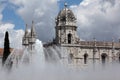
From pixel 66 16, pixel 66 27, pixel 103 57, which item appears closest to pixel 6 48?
pixel 66 27

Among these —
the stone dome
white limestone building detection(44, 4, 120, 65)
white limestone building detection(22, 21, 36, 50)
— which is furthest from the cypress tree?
the stone dome

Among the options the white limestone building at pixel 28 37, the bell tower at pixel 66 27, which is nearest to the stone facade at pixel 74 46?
the bell tower at pixel 66 27

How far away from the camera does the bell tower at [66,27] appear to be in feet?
186

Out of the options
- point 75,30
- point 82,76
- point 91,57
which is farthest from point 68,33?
point 82,76

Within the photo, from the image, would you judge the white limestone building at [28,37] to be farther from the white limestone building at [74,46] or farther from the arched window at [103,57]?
the arched window at [103,57]

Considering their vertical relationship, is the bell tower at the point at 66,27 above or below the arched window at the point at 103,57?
above

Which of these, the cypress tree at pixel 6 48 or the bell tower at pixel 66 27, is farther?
the cypress tree at pixel 6 48

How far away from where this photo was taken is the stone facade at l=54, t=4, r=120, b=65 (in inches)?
2223

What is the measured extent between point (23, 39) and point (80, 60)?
17262 mm

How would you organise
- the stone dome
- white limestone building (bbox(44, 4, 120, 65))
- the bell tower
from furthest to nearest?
the stone dome, the bell tower, white limestone building (bbox(44, 4, 120, 65))

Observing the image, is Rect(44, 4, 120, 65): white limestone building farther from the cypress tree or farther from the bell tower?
A: the cypress tree

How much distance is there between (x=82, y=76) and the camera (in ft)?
75.7

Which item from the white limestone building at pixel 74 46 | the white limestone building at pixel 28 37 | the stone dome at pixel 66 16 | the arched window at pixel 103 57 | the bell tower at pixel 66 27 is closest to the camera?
the white limestone building at pixel 74 46

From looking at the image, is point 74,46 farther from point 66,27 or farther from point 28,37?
point 28,37
